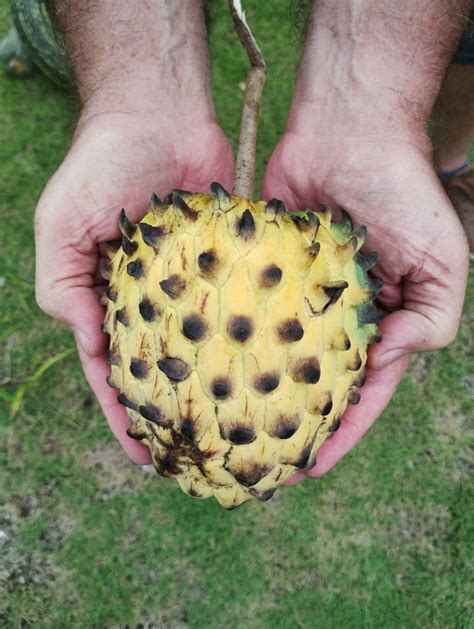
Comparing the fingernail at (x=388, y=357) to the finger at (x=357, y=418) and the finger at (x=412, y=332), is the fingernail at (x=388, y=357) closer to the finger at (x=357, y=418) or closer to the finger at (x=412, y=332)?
the finger at (x=412, y=332)

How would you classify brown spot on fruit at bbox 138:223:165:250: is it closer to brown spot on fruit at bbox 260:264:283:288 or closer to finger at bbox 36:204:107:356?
brown spot on fruit at bbox 260:264:283:288

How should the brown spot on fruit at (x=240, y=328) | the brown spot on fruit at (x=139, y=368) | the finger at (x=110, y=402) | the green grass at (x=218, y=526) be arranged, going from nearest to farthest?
1. the brown spot on fruit at (x=240, y=328)
2. the brown spot on fruit at (x=139, y=368)
3. the finger at (x=110, y=402)
4. the green grass at (x=218, y=526)

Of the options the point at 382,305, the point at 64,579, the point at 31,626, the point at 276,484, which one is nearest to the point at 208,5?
the point at 382,305

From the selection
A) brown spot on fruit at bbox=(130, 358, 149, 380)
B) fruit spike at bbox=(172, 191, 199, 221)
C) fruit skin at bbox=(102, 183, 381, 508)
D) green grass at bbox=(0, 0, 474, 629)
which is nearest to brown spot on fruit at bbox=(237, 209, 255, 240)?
fruit skin at bbox=(102, 183, 381, 508)

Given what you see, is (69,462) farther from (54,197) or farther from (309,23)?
(309,23)

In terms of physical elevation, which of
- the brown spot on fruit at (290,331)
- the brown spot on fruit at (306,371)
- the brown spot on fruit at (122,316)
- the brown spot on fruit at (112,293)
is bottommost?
the brown spot on fruit at (306,371)

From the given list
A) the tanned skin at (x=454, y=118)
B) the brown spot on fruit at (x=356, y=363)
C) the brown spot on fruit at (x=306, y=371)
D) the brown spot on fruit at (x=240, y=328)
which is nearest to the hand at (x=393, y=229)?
the brown spot on fruit at (x=356, y=363)
